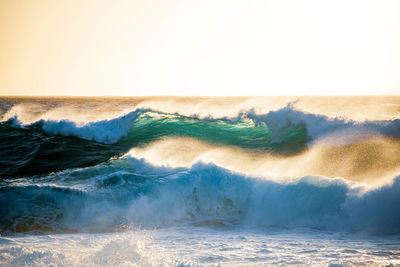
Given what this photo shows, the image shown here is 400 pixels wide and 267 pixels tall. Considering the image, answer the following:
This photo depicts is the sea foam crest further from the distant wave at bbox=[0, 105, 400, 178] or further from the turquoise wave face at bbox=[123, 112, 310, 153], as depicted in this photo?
the turquoise wave face at bbox=[123, 112, 310, 153]

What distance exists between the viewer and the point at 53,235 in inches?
183

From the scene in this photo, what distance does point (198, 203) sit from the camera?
5.72 metres

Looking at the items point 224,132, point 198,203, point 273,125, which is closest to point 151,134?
point 224,132

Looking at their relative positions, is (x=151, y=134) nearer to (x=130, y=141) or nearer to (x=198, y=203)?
(x=130, y=141)

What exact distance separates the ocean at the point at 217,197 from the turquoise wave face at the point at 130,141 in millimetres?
65

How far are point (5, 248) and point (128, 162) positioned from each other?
154 inches

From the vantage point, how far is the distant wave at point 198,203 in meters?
4.85

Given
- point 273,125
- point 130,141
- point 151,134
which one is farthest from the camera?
point 151,134

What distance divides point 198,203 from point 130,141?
17.7 ft

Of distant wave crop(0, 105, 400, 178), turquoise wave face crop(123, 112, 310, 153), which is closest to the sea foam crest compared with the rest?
distant wave crop(0, 105, 400, 178)

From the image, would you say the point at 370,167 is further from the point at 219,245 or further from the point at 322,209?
the point at 219,245

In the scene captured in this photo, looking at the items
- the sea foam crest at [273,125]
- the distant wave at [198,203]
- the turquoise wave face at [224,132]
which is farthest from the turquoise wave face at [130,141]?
the distant wave at [198,203]

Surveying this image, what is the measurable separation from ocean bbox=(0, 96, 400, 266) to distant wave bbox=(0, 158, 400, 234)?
0.02 metres

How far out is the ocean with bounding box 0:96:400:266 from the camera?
3.78 meters
